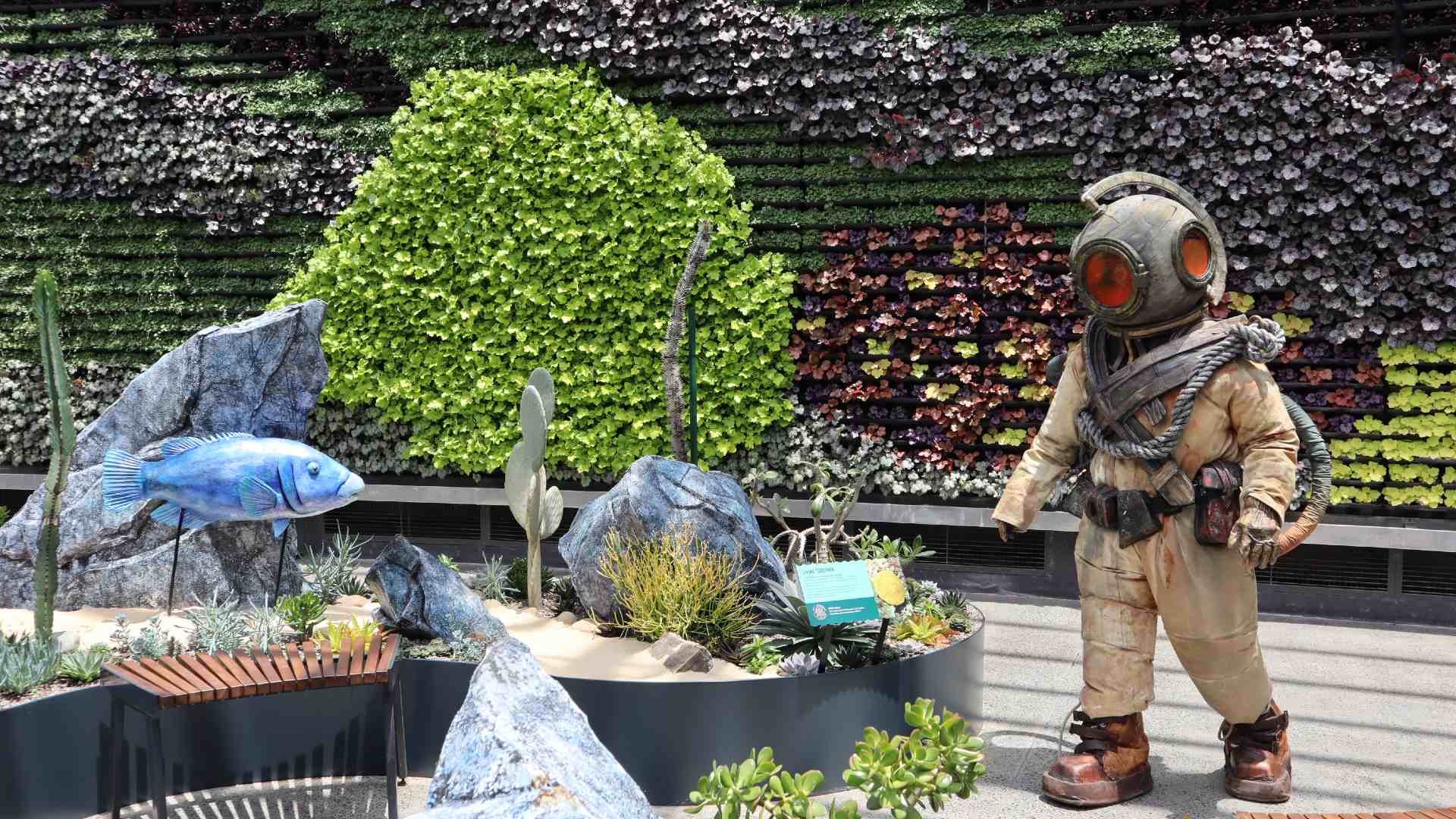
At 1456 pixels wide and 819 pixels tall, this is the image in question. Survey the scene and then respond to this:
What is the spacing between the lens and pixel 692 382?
657 centimetres

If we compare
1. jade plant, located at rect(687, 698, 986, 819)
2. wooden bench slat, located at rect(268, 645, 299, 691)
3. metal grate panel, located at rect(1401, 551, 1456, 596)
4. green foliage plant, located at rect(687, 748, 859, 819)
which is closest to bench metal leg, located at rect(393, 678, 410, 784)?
wooden bench slat, located at rect(268, 645, 299, 691)

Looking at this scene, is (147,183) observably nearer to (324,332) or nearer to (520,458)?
(324,332)

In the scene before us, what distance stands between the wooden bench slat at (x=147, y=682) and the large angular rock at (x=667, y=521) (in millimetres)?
1849

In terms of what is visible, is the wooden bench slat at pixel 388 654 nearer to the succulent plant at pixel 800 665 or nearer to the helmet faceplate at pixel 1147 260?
the succulent plant at pixel 800 665

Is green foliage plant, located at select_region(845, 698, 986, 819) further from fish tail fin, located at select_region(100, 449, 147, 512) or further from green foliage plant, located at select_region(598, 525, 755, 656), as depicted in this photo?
fish tail fin, located at select_region(100, 449, 147, 512)

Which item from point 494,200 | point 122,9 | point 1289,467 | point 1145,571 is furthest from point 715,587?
point 122,9

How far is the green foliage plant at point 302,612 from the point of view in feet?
15.4

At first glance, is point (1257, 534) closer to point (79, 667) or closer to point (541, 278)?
point (79, 667)

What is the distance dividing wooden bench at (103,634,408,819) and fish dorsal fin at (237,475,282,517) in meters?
0.73

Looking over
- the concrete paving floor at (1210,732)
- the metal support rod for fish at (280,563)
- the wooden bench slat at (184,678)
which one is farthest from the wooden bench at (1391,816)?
the metal support rod for fish at (280,563)

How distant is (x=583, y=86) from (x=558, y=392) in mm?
1883

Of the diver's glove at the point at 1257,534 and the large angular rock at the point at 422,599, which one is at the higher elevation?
the diver's glove at the point at 1257,534

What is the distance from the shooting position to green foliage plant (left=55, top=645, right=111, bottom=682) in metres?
4.05

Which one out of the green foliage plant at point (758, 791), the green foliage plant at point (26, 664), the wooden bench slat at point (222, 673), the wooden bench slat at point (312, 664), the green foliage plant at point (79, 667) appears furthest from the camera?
the green foliage plant at point (79, 667)
